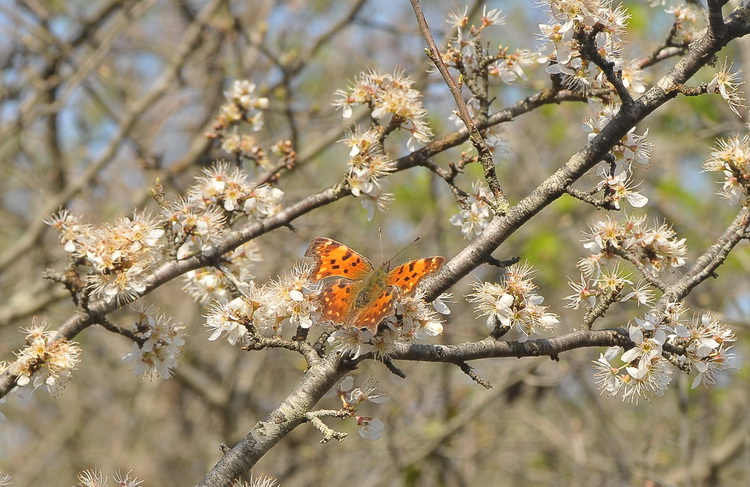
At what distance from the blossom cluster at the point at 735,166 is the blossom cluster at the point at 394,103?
3.53 feet

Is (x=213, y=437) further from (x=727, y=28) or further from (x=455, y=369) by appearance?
(x=727, y=28)

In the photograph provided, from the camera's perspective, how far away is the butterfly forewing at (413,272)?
2.40 m

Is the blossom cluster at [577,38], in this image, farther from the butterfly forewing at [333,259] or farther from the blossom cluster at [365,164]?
the butterfly forewing at [333,259]

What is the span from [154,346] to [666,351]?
184cm

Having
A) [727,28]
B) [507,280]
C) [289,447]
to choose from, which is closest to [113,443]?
[289,447]

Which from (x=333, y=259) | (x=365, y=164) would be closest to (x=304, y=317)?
(x=333, y=259)

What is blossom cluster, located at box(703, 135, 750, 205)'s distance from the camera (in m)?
2.76

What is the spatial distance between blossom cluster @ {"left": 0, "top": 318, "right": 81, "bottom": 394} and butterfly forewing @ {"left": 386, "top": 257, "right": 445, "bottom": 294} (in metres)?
1.17

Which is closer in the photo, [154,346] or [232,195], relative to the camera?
[154,346]

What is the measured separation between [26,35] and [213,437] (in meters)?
4.46

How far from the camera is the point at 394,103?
9.88 feet

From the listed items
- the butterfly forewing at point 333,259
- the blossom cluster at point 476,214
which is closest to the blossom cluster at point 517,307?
the blossom cluster at point 476,214

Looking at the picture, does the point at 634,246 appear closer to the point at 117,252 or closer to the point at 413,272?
the point at 413,272

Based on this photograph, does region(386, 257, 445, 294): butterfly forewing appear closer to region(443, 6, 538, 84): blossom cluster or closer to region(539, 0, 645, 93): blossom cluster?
region(539, 0, 645, 93): blossom cluster
